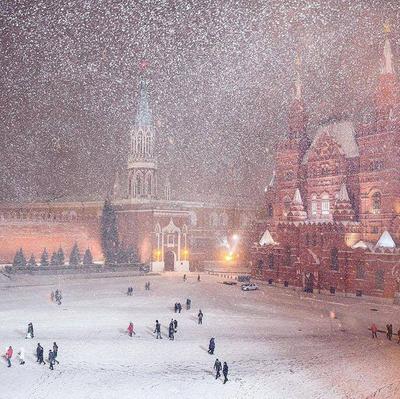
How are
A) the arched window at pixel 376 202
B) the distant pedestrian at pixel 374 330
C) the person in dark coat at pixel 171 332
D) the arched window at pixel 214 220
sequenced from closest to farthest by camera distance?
the person in dark coat at pixel 171 332 → the distant pedestrian at pixel 374 330 → the arched window at pixel 376 202 → the arched window at pixel 214 220

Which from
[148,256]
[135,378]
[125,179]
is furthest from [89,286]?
[125,179]

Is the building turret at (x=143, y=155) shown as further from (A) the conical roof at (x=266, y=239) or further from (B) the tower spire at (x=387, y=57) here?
(B) the tower spire at (x=387, y=57)

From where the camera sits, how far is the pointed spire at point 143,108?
6700 centimetres

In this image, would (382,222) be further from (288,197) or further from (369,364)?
(369,364)

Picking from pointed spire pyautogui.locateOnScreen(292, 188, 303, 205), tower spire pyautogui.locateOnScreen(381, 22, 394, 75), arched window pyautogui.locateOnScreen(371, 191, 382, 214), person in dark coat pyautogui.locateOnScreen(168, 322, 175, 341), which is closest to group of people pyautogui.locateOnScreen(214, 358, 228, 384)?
person in dark coat pyautogui.locateOnScreen(168, 322, 175, 341)

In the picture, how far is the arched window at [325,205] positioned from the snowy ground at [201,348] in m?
12.4

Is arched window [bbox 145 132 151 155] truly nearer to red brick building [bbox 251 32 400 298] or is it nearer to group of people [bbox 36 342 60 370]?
red brick building [bbox 251 32 400 298]

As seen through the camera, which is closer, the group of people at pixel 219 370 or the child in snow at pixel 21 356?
the group of people at pixel 219 370

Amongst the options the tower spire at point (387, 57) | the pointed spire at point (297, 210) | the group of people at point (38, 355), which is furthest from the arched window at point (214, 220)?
the group of people at point (38, 355)

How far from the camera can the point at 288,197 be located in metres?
53.5

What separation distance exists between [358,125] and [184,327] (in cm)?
2799

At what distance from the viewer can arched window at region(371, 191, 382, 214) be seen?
43.6 meters

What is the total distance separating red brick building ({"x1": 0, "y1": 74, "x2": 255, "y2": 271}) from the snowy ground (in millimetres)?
20520

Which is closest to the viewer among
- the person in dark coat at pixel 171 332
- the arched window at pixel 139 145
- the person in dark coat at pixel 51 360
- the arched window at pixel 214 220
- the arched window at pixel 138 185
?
the person in dark coat at pixel 51 360
